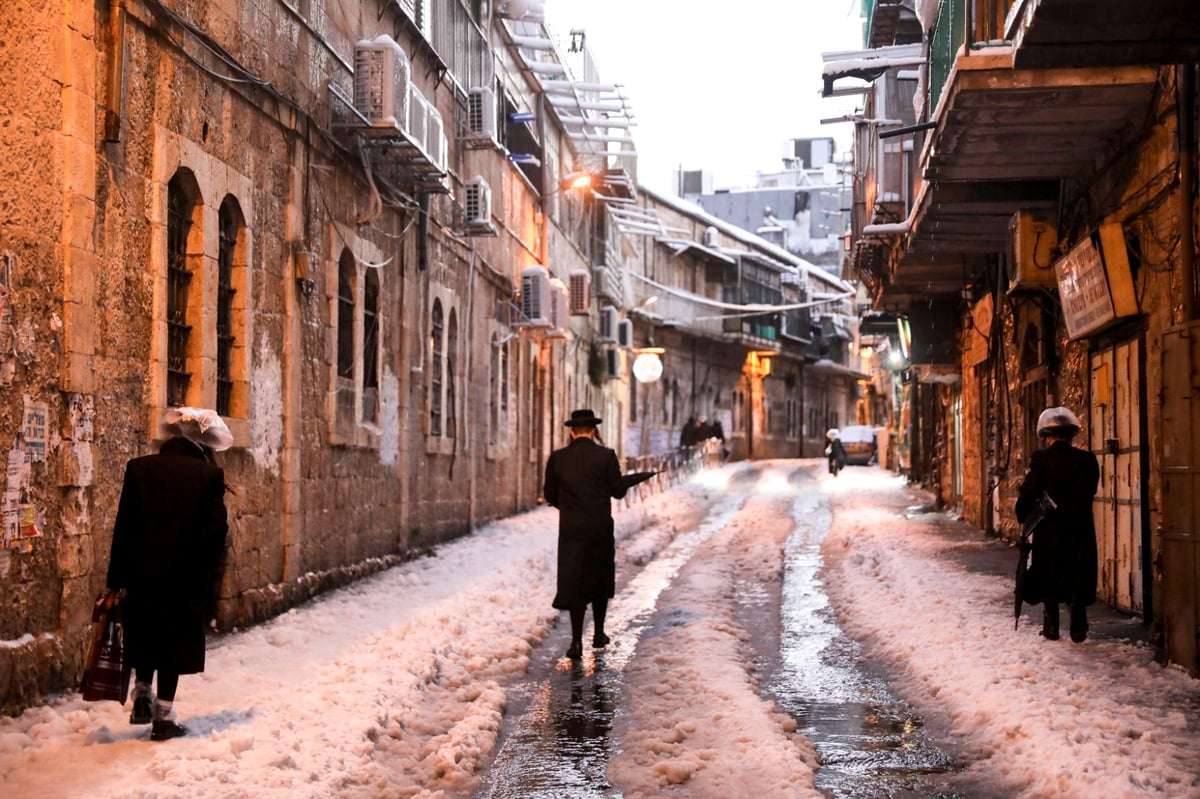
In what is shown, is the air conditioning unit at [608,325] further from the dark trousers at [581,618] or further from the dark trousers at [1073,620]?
the dark trousers at [1073,620]

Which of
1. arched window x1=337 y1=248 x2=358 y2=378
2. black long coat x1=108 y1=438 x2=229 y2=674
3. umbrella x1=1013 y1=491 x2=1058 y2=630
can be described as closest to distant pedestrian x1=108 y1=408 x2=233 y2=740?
black long coat x1=108 y1=438 x2=229 y2=674

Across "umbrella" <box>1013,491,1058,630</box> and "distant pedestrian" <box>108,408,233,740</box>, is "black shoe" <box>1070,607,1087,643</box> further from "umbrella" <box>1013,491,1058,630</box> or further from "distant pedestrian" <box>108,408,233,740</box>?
"distant pedestrian" <box>108,408,233,740</box>

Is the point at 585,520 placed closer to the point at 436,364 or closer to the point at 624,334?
the point at 436,364

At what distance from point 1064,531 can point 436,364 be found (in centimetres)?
1010

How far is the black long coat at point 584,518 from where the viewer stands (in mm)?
10477

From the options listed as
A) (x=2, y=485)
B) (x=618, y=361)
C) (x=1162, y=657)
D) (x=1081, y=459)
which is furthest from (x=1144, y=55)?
(x=618, y=361)

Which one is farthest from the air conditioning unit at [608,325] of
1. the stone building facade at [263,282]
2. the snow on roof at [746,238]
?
the snow on roof at [746,238]

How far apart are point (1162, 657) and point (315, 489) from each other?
745 cm

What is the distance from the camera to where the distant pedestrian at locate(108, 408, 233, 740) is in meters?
6.79

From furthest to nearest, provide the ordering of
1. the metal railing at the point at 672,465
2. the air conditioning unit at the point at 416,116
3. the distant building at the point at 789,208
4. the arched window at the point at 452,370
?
the distant building at the point at 789,208
the metal railing at the point at 672,465
the arched window at the point at 452,370
the air conditioning unit at the point at 416,116

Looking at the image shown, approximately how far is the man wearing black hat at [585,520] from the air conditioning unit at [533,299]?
13.2 meters

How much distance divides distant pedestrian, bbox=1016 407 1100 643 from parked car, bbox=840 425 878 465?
40.8 meters

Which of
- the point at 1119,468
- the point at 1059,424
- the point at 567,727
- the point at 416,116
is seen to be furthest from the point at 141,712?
the point at 416,116

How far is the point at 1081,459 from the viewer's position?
31.9 ft
